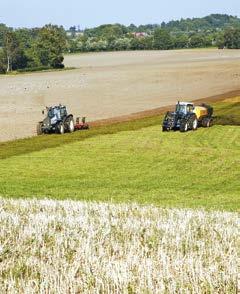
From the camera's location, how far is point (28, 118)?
2403 inches

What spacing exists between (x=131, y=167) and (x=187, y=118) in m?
13.0

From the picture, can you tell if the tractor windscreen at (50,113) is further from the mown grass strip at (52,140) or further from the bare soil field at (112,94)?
the bare soil field at (112,94)

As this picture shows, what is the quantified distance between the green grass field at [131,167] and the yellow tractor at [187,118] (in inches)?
27.0

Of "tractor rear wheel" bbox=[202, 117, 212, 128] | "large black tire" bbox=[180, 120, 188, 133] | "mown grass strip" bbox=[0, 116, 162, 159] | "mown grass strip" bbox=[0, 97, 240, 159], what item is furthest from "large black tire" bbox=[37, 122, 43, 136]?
"tractor rear wheel" bbox=[202, 117, 212, 128]

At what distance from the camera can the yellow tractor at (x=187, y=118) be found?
137 ft

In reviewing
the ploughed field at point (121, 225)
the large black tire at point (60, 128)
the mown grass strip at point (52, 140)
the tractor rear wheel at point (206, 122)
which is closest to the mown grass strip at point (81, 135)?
the mown grass strip at point (52, 140)

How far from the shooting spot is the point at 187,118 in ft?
139

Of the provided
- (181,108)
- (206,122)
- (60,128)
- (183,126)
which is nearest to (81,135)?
(60,128)

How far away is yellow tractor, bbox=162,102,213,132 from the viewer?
1650 inches

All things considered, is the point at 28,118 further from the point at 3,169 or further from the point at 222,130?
the point at 3,169

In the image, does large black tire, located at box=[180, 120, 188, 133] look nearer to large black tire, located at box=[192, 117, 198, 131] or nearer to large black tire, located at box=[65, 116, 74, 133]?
large black tire, located at box=[192, 117, 198, 131]

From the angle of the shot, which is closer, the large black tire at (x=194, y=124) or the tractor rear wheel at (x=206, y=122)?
the large black tire at (x=194, y=124)

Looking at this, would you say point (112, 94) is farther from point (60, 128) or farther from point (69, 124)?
point (60, 128)

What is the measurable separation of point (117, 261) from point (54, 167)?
2133 cm
